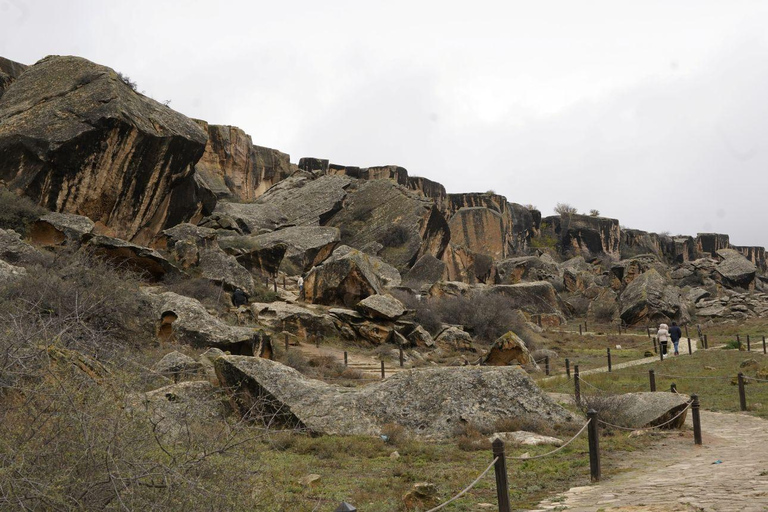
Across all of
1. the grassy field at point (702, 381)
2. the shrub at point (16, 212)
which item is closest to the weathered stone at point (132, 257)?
the shrub at point (16, 212)

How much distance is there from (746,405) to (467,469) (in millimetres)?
8687

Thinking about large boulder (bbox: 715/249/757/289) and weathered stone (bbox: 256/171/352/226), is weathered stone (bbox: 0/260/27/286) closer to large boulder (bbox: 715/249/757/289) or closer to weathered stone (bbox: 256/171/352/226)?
weathered stone (bbox: 256/171/352/226)

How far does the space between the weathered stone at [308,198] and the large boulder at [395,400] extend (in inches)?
1236

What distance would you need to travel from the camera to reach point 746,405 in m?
13.5

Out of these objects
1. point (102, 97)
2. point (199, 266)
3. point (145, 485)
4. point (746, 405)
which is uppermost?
point (102, 97)

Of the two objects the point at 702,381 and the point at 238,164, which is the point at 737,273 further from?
the point at 702,381

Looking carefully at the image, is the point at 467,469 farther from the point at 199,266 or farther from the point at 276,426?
the point at 199,266

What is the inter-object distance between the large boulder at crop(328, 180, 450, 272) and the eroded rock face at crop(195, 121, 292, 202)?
9701 mm

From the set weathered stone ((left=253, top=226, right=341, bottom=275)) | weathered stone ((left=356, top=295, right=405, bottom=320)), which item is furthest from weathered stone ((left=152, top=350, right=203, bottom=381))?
weathered stone ((left=253, top=226, right=341, bottom=275))

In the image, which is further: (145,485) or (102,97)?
(102,97)

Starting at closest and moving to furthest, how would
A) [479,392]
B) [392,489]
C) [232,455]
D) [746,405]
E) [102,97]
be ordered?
[232,455], [392,489], [479,392], [746,405], [102,97]

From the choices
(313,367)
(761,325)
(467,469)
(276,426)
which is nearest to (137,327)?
(313,367)

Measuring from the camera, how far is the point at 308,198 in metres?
45.6

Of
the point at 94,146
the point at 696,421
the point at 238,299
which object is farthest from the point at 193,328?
the point at 94,146
